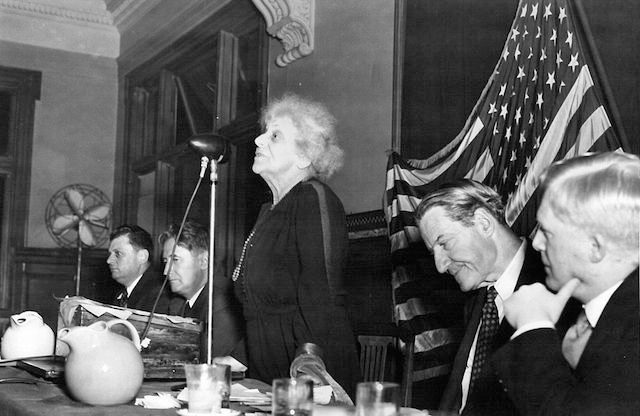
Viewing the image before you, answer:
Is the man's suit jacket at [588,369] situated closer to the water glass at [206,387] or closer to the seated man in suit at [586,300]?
the seated man in suit at [586,300]

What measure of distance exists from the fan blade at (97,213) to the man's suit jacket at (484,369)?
548cm

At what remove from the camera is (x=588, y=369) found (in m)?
1.31

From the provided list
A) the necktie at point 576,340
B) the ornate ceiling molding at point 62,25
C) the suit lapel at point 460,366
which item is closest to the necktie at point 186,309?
the suit lapel at point 460,366

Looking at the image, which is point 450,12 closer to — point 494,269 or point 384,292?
point 384,292

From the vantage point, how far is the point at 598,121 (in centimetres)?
231

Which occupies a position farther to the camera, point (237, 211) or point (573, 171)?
point (237, 211)

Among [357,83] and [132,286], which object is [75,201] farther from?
[357,83]

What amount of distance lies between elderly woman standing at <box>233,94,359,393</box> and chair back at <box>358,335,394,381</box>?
0.69 metres

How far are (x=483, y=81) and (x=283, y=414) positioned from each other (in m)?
2.20

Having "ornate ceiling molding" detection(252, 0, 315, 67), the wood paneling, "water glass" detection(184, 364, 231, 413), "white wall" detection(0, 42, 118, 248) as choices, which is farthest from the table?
"white wall" detection(0, 42, 118, 248)

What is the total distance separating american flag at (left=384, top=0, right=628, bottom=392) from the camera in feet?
7.94

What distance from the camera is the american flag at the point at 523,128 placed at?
7.94ft

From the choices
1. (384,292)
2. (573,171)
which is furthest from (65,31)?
(573,171)

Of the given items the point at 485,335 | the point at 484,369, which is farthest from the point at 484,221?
the point at 484,369
